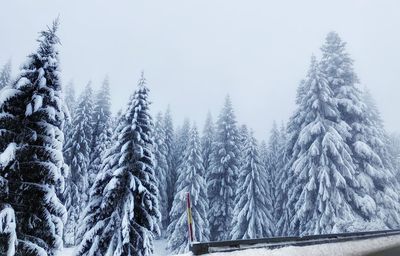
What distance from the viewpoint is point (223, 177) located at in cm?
4425

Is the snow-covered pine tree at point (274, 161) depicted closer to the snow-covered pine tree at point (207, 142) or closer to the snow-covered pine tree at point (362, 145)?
the snow-covered pine tree at point (207, 142)

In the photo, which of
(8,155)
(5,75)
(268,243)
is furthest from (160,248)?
(268,243)

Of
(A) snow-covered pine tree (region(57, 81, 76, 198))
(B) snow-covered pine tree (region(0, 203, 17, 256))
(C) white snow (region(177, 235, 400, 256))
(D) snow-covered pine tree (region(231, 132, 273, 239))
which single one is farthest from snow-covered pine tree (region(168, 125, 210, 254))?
(B) snow-covered pine tree (region(0, 203, 17, 256))

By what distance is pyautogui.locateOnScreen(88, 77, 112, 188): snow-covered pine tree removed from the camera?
45750 mm

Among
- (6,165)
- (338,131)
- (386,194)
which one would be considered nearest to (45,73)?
(6,165)

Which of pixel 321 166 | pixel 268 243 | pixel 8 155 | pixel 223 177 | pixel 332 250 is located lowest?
pixel 332 250

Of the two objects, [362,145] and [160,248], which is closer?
[362,145]

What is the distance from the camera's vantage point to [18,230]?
43.0 feet

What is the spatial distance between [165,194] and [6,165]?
3924cm

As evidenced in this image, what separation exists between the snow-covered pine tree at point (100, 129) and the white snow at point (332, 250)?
114 ft

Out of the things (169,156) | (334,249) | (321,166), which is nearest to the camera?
(334,249)

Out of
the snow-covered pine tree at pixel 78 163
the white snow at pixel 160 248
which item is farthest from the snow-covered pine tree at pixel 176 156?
the snow-covered pine tree at pixel 78 163

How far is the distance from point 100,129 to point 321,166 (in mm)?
31655

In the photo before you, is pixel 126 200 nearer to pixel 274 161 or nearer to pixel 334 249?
pixel 334 249
